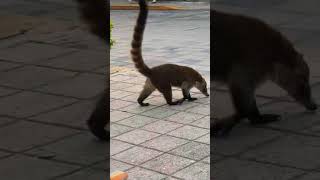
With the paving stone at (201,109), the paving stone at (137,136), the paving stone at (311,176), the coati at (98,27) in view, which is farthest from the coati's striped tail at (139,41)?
the paving stone at (311,176)

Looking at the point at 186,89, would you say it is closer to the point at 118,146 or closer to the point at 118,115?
the point at 118,115

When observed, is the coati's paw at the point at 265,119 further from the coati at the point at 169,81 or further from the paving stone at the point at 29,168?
the coati at the point at 169,81

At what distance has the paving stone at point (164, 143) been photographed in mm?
4047

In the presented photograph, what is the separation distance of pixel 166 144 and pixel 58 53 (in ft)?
7.66

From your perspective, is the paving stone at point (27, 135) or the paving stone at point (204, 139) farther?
the paving stone at point (204, 139)

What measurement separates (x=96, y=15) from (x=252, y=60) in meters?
0.52

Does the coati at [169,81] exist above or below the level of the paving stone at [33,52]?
below

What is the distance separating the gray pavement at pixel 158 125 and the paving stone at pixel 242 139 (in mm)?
1616

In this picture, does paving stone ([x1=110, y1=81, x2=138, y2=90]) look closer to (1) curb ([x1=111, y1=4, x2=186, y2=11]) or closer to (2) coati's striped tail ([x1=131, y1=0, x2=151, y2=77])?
(2) coati's striped tail ([x1=131, y1=0, x2=151, y2=77])

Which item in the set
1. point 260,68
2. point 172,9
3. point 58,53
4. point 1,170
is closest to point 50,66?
point 58,53

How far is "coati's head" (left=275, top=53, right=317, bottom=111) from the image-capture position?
171cm

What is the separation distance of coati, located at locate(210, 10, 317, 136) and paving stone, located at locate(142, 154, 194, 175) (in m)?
1.84

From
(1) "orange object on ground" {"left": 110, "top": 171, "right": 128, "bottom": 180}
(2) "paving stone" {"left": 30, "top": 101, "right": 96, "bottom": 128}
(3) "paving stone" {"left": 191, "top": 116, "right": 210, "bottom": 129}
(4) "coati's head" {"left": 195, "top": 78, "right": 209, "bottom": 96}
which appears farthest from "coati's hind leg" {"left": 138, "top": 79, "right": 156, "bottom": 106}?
(2) "paving stone" {"left": 30, "top": 101, "right": 96, "bottom": 128}

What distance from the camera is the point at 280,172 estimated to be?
1807 mm
